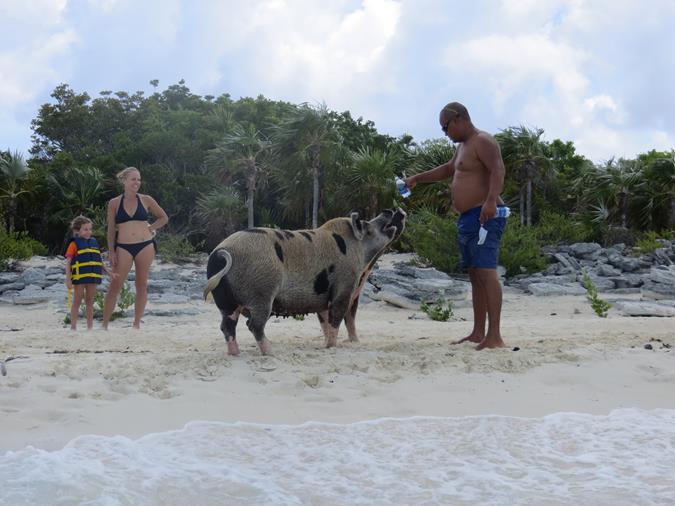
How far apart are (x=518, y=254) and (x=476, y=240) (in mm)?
9184

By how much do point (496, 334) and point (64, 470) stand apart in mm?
3198

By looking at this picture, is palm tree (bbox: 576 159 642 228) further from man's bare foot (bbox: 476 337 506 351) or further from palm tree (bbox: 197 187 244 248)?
man's bare foot (bbox: 476 337 506 351)

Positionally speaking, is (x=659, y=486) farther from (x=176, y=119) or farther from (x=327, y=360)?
(x=176, y=119)

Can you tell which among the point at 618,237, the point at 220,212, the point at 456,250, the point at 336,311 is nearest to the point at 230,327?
the point at 336,311

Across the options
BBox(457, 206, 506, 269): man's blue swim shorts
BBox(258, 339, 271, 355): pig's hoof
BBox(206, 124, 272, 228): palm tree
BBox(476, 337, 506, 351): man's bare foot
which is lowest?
BBox(258, 339, 271, 355): pig's hoof

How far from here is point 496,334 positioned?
527cm

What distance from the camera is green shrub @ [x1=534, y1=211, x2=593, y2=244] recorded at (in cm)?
2341

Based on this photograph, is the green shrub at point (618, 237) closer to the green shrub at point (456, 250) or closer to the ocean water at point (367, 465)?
the green shrub at point (456, 250)

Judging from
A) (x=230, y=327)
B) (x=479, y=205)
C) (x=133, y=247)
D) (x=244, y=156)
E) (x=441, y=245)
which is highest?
(x=244, y=156)

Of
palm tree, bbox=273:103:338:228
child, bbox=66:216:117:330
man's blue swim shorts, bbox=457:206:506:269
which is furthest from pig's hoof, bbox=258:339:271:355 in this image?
palm tree, bbox=273:103:338:228

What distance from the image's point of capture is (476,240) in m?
5.31

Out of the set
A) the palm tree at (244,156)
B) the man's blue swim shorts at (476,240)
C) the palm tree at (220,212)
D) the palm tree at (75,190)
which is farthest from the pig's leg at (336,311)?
the palm tree at (75,190)

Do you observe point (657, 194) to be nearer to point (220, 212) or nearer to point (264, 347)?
point (220, 212)

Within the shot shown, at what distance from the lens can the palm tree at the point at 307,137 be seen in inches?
1021
